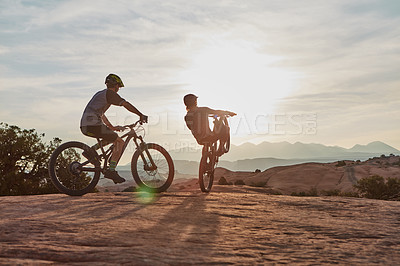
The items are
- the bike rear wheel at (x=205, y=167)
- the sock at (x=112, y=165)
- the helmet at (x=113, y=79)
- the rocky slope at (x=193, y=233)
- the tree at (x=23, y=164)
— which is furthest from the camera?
the tree at (x=23, y=164)

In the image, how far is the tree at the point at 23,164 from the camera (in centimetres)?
2381

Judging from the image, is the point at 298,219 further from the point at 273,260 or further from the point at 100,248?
the point at 100,248

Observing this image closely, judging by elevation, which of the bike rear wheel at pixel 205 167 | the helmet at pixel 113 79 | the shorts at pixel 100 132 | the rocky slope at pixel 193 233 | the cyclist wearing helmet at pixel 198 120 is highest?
the helmet at pixel 113 79

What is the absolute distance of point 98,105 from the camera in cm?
763

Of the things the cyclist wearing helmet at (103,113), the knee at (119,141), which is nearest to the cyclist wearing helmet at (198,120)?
the cyclist wearing helmet at (103,113)

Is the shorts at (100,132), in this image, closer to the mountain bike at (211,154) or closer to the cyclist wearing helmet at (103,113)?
the cyclist wearing helmet at (103,113)

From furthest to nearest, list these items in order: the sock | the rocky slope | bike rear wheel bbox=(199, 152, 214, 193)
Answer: bike rear wheel bbox=(199, 152, 214, 193) → the sock → the rocky slope

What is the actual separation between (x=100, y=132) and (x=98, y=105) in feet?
1.81

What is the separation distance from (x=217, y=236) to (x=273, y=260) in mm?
859

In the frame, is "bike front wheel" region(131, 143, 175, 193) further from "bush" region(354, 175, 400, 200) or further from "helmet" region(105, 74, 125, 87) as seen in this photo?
"bush" region(354, 175, 400, 200)

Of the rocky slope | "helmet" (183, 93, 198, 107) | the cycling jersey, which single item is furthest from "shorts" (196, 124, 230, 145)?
the rocky slope

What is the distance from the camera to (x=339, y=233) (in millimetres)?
4484

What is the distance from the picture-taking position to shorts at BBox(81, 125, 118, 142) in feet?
25.0

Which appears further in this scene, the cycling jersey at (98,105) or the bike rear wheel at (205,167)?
the bike rear wheel at (205,167)
